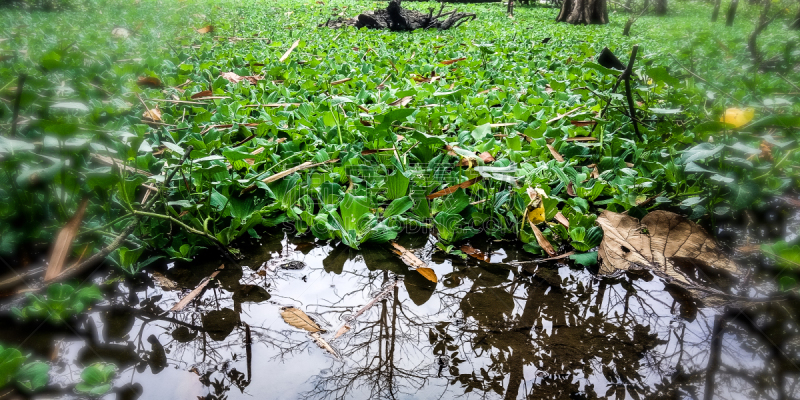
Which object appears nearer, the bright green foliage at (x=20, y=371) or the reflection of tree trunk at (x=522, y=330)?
the bright green foliage at (x=20, y=371)

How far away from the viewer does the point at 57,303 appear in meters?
0.84

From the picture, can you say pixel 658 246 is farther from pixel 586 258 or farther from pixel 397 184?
pixel 397 184

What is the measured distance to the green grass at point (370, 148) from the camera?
104 cm

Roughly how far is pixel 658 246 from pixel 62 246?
1336mm

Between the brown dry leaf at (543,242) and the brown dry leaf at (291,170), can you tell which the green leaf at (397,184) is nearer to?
the brown dry leaf at (291,170)

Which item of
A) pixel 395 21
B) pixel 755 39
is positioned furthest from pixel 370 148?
pixel 395 21

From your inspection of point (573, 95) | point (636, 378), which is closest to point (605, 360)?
Answer: point (636, 378)

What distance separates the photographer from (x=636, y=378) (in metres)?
0.75

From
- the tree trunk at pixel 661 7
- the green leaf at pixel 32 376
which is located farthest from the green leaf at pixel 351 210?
the tree trunk at pixel 661 7

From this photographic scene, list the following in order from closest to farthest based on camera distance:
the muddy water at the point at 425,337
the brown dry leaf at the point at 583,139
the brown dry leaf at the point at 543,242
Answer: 1. the muddy water at the point at 425,337
2. the brown dry leaf at the point at 543,242
3. the brown dry leaf at the point at 583,139

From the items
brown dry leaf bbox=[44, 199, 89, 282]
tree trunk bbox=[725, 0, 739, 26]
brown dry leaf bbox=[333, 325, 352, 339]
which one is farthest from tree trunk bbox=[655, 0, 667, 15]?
brown dry leaf bbox=[44, 199, 89, 282]

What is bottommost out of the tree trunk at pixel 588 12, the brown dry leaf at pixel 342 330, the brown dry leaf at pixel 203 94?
the tree trunk at pixel 588 12

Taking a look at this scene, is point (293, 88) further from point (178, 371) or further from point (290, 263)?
point (178, 371)

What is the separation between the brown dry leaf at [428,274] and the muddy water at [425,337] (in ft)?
0.05
